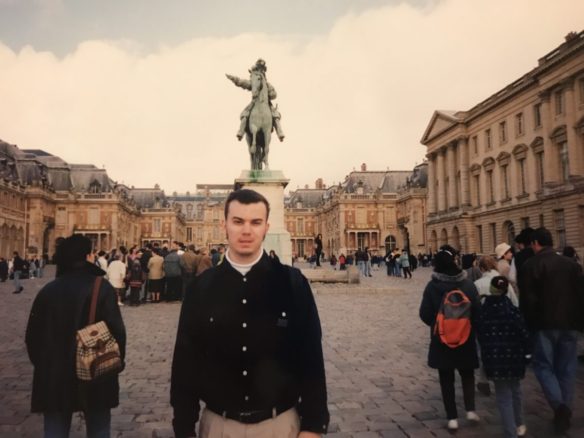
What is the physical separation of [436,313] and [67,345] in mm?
3671

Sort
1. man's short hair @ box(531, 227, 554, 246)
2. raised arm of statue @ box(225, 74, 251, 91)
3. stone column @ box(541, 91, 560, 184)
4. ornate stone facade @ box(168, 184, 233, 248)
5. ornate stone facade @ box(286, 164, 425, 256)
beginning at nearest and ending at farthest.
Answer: man's short hair @ box(531, 227, 554, 246) < raised arm of statue @ box(225, 74, 251, 91) < stone column @ box(541, 91, 560, 184) < ornate stone facade @ box(286, 164, 425, 256) < ornate stone facade @ box(168, 184, 233, 248)

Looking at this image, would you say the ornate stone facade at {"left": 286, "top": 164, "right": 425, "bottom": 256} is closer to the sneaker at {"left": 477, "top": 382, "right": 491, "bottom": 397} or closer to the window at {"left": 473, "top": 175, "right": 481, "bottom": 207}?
the window at {"left": 473, "top": 175, "right": 481, "bottom": 207}

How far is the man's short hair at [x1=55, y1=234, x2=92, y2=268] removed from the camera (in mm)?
3867

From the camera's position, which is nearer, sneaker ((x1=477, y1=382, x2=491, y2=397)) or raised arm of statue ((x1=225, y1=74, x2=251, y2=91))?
sneaker ((x1=477, y1=382, x2=491, y2=397))

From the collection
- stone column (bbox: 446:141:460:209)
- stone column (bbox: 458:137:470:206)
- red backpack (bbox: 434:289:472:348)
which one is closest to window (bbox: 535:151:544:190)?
stone column (bbox: 458:137:470:206)

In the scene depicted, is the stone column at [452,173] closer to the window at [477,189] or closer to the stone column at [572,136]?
the window at [477,189]

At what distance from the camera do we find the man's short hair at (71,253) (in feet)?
12.7

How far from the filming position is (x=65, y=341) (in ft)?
11.9

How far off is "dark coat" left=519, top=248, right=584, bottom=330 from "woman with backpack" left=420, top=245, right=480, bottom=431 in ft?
2.65

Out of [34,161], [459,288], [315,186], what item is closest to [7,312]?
[459,288]

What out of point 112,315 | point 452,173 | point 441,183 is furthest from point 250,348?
point 441,183

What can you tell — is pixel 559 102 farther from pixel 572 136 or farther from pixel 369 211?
pixel 369 211

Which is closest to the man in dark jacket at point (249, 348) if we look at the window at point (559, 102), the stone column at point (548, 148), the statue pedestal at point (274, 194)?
the statue pedestal at point (274, 194)

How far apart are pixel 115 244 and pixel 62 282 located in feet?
254
